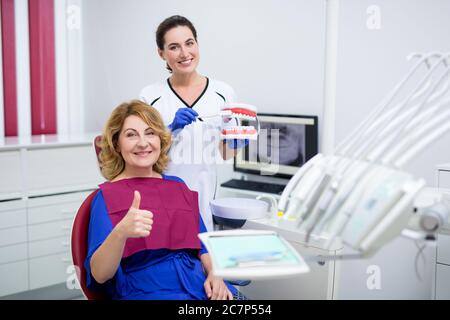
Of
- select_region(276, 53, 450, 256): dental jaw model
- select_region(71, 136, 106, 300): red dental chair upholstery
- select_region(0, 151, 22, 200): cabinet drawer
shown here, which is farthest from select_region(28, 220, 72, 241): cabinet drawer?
select_region(276, 53, 450, 256): dental jaw model

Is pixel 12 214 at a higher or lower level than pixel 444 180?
lower

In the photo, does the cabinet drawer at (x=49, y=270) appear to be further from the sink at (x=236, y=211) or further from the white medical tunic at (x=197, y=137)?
the sink at (x=236, y=211)

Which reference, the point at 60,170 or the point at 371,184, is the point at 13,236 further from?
the point at 371,184

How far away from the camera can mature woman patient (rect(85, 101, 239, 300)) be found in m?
1.54

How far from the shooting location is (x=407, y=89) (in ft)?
7.91

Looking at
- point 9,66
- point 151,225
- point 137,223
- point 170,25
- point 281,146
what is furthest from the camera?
point 9,66

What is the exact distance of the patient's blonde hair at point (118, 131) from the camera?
1707 mm

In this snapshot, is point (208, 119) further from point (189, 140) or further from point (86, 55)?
point (86, 55)

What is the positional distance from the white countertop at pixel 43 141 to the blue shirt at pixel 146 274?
143 centimetres

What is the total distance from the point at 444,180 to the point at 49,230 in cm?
208

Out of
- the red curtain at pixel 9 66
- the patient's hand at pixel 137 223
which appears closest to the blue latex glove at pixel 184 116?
the patient's hand at pixel 137 223

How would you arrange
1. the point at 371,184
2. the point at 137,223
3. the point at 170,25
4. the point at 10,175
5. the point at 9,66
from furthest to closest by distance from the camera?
the point at 9,66, the point at 10,175, the point at 170,25, the point at 137,223, the point at 371,184

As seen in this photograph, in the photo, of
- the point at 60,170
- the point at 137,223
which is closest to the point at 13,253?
the point at 60,170

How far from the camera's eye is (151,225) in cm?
151
